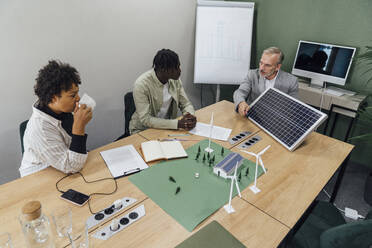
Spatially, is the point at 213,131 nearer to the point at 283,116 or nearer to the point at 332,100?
the point at 283,116

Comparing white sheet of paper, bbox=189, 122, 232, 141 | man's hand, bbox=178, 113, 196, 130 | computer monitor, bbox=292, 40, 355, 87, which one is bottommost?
white sheet of paper, bbox=189, 122, 232, 141

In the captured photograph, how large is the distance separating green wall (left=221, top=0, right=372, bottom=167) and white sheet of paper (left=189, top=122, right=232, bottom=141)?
189 cm

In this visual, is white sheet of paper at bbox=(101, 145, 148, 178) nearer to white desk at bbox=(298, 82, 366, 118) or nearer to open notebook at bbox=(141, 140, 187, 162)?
open notebook at bbox=(141, 140, 187, 162)

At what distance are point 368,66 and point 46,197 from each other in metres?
3.28

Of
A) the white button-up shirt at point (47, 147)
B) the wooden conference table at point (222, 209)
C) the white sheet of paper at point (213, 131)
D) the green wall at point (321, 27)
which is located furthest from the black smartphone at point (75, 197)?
the green wall at point (321, 27)

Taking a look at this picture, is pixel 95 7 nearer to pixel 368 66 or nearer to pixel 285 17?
pixel 285 17

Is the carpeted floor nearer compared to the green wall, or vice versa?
the carpeted floor

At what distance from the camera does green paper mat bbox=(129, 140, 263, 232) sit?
124 centimetres

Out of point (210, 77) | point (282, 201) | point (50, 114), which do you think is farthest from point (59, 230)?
Result: point (210, 77)

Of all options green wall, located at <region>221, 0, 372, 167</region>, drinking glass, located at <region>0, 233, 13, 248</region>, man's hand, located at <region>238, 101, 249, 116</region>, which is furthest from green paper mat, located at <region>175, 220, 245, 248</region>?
green wall, located at <region>221, 0, 372, 167</region>

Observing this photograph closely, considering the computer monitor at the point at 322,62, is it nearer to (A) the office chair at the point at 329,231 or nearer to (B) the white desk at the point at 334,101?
(B) the white desk at the point at 334,101

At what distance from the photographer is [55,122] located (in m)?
1.41

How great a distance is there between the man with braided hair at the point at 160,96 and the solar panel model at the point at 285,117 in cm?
62

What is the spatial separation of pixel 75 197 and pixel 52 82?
0.64 metres
